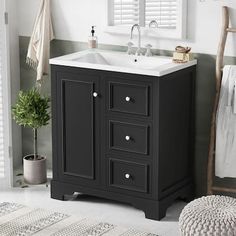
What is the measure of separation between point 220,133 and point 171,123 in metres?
0.33

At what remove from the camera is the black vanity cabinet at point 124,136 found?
4.88 meters

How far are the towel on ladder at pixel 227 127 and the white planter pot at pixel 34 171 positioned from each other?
137 centimetres

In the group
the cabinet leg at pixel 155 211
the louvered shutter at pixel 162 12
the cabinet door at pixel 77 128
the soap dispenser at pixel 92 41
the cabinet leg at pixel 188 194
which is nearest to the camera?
the cabinet leg at pixel 155 211

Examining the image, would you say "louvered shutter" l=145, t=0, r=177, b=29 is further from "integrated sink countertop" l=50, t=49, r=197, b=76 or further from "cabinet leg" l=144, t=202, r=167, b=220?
"cabinet leg" l=144, t=202, r=167, b=220

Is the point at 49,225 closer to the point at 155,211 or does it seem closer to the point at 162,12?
the point at 155,211

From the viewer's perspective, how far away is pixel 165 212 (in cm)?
504

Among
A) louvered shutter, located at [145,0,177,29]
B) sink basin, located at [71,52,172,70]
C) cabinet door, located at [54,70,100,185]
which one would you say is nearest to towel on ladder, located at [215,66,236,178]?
sink basin, located at [71,52,172,70]

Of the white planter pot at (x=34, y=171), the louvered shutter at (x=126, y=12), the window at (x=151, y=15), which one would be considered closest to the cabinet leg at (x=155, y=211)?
the white planter pot at (x=34, y=171)

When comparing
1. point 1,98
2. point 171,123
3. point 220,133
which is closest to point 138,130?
point 171,123

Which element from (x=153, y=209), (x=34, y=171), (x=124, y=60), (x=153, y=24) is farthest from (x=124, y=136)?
(x=34, y=171)

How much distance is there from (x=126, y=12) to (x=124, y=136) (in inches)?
37.8

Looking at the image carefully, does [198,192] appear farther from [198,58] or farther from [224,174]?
[198,58]

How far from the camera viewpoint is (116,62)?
5371 mm

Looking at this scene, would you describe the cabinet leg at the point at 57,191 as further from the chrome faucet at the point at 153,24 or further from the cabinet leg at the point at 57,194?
the chrome faucet at the point at 153,24
